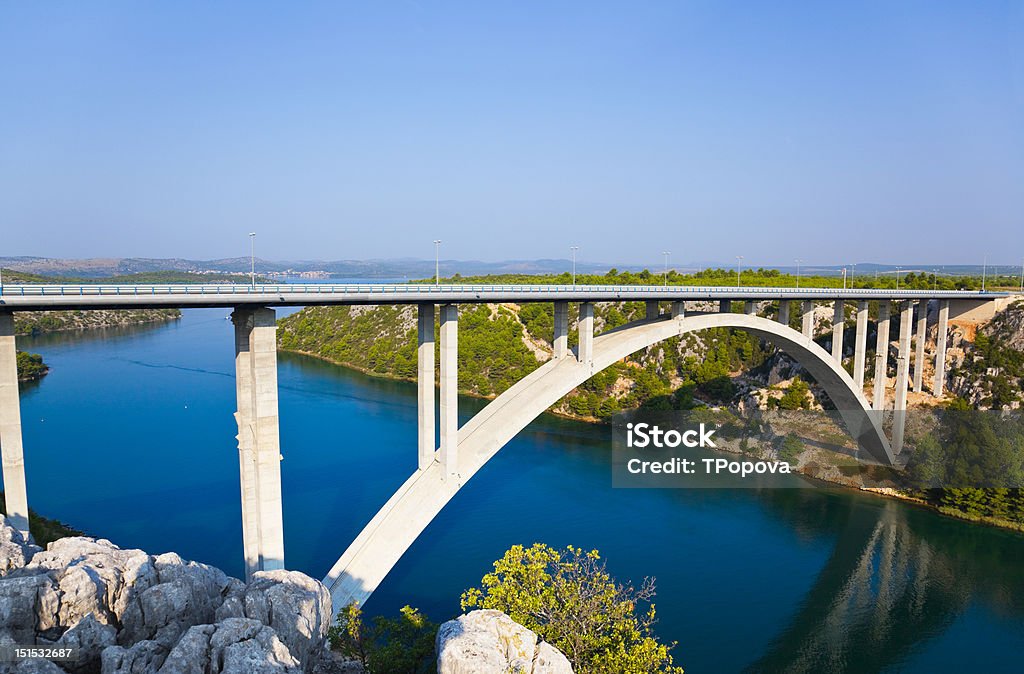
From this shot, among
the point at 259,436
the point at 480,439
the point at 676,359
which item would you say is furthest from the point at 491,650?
→ the point at 676,359

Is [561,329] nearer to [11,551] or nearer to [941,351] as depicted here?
[11,551]

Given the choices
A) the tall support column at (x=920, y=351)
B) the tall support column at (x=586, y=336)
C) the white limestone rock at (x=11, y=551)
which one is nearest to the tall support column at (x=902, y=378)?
the tall support column at (x=920, y=351)

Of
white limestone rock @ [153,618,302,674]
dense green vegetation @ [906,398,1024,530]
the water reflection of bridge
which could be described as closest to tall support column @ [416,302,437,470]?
white limestone rock @ [153,618,302,674]

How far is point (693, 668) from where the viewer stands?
1809 cm

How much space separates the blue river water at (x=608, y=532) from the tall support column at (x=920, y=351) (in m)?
9.70

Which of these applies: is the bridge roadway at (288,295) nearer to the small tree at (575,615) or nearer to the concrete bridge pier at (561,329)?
the concrete bridge pier at (561,329)

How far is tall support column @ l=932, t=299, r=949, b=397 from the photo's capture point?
36.7m

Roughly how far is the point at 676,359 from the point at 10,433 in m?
41.6

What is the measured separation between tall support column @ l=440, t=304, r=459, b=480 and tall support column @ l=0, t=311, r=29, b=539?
8.96 metres

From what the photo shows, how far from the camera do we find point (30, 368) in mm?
49875

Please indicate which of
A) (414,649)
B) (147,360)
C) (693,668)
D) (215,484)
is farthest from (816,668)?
(147,360)

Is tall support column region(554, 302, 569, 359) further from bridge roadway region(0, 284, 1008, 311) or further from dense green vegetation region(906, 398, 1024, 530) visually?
dense green vegetation region(906, 398, 1024, 530)

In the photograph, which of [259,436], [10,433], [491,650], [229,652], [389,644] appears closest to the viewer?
[229,652]

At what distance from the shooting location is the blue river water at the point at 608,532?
20219mm
